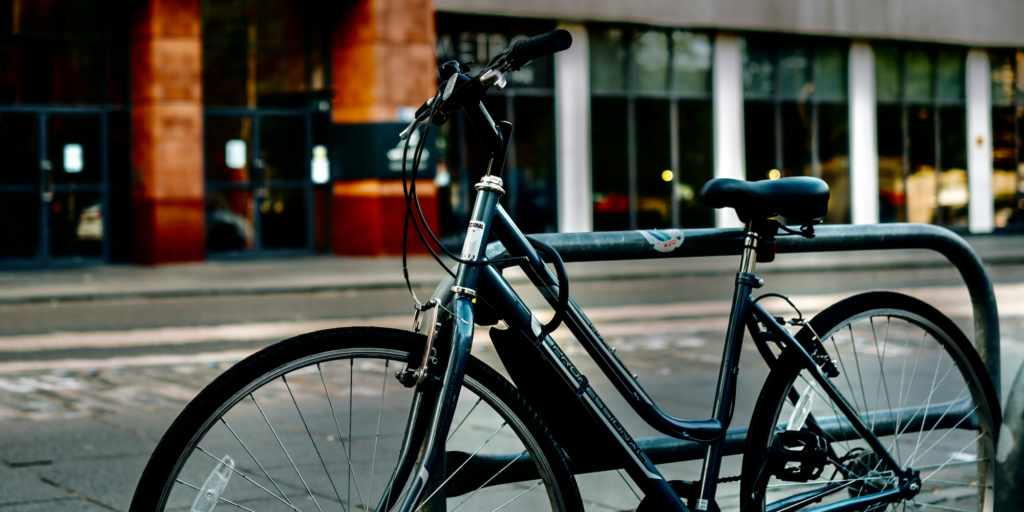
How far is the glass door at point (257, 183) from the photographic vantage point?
2225 cm

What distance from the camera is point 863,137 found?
2877 cm

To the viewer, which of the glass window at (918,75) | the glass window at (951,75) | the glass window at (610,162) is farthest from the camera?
the glass window at (951,75)

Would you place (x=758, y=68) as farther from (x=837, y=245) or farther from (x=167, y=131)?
(x=837, y=245)

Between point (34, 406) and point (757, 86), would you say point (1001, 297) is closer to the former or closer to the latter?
point (34, 406)

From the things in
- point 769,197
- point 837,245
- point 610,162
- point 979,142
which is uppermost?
point 979,142

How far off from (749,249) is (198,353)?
7295mm

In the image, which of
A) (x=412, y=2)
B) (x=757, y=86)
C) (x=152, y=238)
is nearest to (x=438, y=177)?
(x=412, y=2)

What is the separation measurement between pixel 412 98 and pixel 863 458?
65.3 ft

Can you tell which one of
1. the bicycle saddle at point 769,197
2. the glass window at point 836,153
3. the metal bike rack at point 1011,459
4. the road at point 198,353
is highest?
the glass window at point 836,153

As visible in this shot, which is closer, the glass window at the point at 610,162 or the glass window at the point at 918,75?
the glass window at the point at 610,162

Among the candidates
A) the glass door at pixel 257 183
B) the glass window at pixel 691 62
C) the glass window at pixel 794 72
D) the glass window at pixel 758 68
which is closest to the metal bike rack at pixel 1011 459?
the glass door at pixel 257 183

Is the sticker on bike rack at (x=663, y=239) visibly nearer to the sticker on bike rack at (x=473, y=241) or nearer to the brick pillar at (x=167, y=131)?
the sticker on bike rack at (x=473, y=241)

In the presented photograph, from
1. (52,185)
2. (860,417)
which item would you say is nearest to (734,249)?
(860,417)

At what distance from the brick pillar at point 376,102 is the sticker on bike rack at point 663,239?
1901 centimetres
